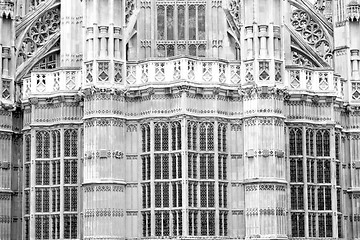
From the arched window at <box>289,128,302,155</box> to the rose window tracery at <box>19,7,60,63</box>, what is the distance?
16.1 metres

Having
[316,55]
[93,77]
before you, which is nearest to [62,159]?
[93,77]

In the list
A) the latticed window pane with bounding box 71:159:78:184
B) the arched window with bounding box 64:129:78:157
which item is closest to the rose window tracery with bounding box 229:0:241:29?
the arched window with bounding box 64:129:78:157

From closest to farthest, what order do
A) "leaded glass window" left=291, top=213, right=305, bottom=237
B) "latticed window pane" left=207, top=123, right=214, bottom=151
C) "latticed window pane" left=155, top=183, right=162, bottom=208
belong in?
1. "latticed window pane" left=155, top=183, right=162, bottom=208
2. "latticed window pane" left=207, top=123, right=214, bottom=151
3. "leaded glass window" left=291, top=213, right=305, bottom=237

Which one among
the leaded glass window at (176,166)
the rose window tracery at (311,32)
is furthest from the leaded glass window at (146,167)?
the rose window tracery at (311,32)

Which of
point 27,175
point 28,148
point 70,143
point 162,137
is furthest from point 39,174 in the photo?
point 162,137

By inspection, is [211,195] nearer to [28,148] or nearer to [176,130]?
[176,130]

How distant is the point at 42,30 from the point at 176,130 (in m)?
13.0

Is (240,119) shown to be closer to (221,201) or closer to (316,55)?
(221,201)

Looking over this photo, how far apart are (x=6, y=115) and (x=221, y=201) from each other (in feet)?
46.3

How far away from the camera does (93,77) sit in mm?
51656

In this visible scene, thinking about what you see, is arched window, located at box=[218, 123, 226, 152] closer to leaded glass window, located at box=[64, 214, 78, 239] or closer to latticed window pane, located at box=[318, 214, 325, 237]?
latticed window pane, located at box=[318, 214, 325, 237]

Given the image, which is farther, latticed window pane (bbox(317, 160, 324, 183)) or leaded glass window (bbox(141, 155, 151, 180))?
→ latticed window pane (bbox(317, 160, 324, 183))

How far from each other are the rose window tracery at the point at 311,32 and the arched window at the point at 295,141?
7871mm

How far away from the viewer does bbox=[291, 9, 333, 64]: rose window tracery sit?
59.7 meters
